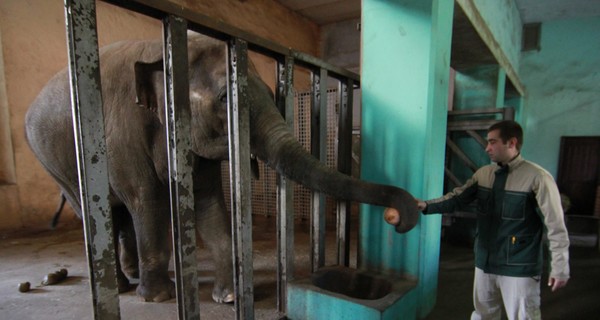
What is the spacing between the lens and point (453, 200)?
245 cm

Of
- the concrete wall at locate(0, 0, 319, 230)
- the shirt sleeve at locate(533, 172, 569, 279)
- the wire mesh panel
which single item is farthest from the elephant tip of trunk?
the concrete wall at locate(0, 0, 319, 230)

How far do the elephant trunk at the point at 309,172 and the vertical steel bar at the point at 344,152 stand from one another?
101 centimetres

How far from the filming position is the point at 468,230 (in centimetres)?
520

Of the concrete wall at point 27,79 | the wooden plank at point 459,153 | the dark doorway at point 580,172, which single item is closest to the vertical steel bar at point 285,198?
the wooden plank at point 459,153

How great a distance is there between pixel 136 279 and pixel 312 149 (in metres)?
2.30

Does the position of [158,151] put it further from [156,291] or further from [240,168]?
[156,291]

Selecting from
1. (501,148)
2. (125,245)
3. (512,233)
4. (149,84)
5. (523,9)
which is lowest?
(125,245)

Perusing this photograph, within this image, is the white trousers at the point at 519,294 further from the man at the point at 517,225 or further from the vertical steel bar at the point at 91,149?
the vertical steel bar at the point at 91,149

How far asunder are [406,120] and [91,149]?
214cm

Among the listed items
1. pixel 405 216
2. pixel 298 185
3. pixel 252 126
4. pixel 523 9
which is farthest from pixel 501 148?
pixel 523 9

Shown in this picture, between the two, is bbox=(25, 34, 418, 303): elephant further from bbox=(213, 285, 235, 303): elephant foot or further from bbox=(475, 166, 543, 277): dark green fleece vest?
bbox=(475, 166, 543, 277): dark green fleece vest

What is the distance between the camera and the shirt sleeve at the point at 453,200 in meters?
2.38

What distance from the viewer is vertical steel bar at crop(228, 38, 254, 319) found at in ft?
5.69

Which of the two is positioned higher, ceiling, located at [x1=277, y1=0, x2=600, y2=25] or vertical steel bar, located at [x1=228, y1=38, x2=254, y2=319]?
ceiling, located at [x1=277, y1=0, x2=600, y2=25]
